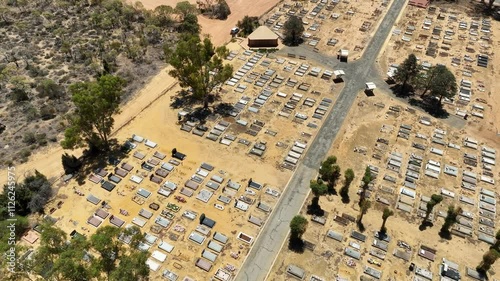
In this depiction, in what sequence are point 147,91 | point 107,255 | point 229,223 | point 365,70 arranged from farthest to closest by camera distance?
point 365,70 < point 147,91 < point 229,223 < point 107,255

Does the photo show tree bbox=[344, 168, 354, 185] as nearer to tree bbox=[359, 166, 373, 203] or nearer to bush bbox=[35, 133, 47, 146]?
tree bbox=[359, 166, 373, 203]

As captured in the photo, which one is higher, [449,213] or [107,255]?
[107,255]

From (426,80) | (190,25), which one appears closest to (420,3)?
(426,80)

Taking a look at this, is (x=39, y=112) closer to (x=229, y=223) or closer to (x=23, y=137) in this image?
(x=23, y=137)

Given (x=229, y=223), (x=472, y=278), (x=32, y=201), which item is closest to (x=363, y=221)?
(x=472, y=278)

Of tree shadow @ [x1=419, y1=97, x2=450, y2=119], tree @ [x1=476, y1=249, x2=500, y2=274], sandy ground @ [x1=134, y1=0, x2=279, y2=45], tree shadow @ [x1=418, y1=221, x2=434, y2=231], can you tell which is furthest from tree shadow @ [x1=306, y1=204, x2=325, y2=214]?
sandy ground @ [x1=134, y1=0, x2=279, y2=45]

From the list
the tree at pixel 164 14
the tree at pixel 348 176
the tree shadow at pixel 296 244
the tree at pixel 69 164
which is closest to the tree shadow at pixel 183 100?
the tree at pixel 69 164

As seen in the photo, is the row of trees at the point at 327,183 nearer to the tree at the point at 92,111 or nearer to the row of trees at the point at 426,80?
the row of trees at the point at 426,80
